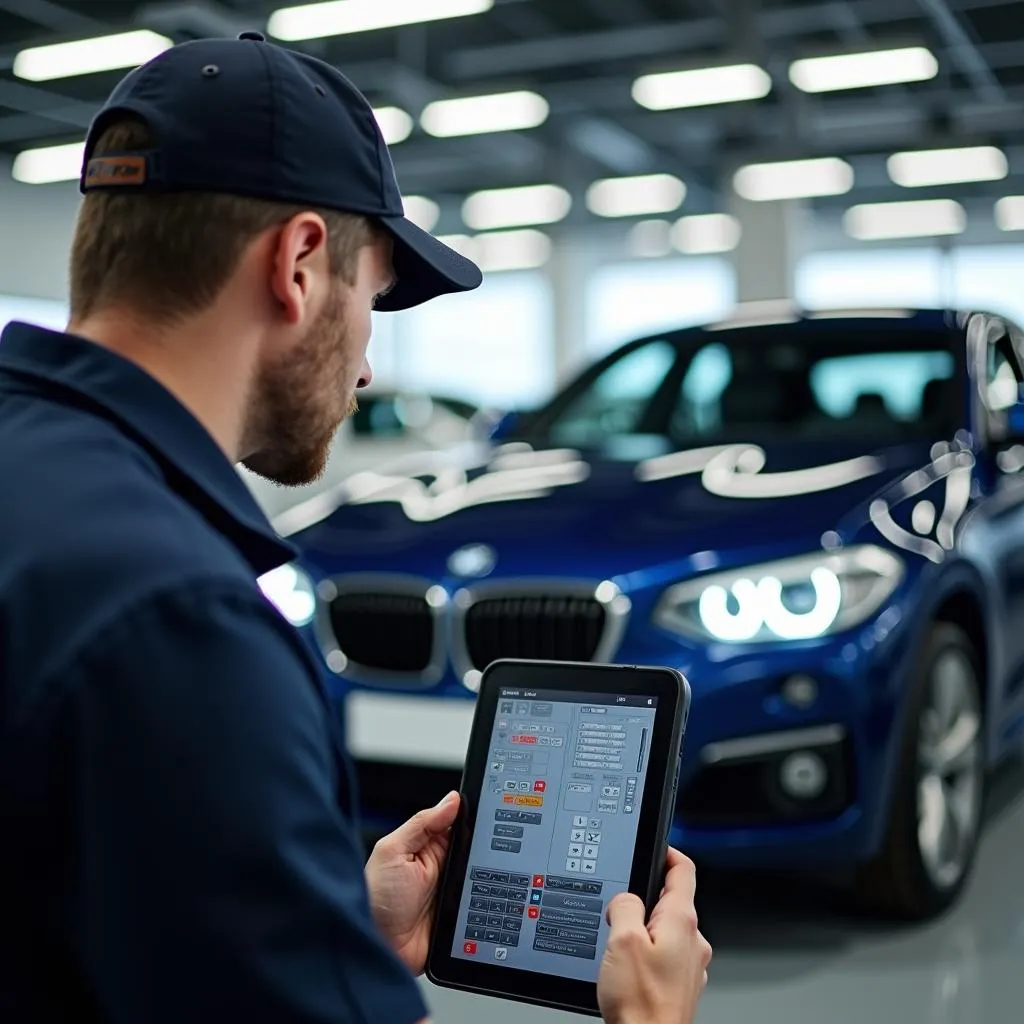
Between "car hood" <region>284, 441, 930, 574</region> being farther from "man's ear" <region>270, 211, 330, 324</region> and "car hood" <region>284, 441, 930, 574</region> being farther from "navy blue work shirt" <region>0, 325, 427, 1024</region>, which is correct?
"navy blue work shirt" <region>0, 325, 427, 1024</region>

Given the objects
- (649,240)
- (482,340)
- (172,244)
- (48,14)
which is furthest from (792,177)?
(482,340)

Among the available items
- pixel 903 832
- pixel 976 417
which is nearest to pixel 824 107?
pixel 976 417

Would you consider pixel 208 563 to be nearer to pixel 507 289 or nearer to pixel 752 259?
pixel 752 259

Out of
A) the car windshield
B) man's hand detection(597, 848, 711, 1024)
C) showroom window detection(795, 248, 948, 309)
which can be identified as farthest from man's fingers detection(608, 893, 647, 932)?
showroom window detection(795, 248, 948, 309)

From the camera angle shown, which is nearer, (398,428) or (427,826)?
(427,826)

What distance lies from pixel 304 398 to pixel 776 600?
199cm

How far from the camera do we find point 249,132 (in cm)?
97

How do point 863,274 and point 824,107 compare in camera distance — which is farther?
point 863,274

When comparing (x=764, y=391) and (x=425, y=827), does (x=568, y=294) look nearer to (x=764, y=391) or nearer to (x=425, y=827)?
(x=764, y=391)

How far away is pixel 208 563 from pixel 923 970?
255 cm

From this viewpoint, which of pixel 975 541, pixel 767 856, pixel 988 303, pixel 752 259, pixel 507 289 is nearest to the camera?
pixel 767 856

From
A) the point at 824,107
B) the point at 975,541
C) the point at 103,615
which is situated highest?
the point at 824,107

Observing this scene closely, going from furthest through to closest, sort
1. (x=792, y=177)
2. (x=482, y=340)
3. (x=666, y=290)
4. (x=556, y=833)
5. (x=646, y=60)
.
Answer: (x=482, y=340) < (x=666, y=290) < (x=646, y=60) < (x=792, y=177) < (x=556, y=833)

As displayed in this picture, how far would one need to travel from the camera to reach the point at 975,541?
3.33 meters
